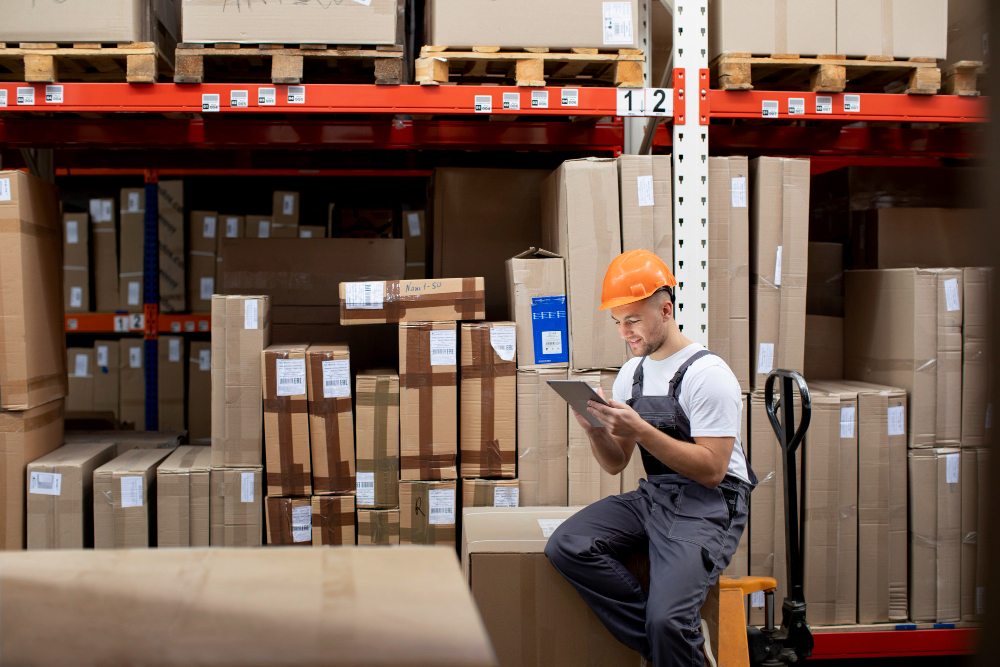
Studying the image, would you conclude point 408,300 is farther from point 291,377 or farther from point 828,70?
point 828,70

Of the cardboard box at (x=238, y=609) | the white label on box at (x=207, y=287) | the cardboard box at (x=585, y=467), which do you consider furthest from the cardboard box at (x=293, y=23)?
the cardboard box at (x=238, y=609)

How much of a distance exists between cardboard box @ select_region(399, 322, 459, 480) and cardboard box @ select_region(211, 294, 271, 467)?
0.72 metres

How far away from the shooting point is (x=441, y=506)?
3340 millimetres

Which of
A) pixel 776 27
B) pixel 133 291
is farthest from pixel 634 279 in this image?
pixel 133 291

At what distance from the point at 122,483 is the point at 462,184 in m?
2.43

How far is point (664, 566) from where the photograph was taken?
98.1 inches

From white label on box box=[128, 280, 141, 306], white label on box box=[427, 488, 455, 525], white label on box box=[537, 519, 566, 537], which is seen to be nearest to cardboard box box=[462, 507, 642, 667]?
→ white label on box box=[537, 519, 566, 537]

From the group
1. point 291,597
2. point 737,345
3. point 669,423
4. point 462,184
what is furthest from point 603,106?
point 291,597

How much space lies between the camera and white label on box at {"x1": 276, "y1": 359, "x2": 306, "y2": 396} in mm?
3256

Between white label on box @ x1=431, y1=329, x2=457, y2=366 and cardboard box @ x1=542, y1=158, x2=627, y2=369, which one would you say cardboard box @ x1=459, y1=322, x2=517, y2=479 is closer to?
white label on box @ x1=431, y1=329, x2=457, y2=366

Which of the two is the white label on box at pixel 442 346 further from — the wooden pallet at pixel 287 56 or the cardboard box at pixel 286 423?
the wooden pallet at pixel 287 56

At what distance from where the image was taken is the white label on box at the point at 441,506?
333 cm

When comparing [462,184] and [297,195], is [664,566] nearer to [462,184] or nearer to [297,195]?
[462,184]

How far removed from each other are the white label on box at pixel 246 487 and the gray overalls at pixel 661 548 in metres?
1.57
